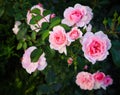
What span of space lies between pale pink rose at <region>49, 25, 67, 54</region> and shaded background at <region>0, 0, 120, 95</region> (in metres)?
0.35

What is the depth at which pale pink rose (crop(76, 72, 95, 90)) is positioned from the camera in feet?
7.24

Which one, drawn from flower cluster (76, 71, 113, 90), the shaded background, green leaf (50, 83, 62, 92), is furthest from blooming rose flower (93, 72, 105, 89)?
green leaf (50, 83, 62, 92)

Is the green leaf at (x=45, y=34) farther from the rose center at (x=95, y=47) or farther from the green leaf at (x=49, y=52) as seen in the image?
the rose center at (x=95, y=47)

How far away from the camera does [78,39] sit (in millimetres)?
1925

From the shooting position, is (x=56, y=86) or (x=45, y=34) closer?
(x=45, y=34)

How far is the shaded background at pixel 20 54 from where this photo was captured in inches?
93.8

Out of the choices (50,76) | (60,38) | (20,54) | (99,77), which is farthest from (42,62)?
(20,54)

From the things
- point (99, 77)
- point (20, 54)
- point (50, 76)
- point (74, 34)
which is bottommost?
point (99, 77)

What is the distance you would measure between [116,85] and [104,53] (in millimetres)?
954

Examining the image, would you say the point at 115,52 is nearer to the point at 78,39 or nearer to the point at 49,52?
the point at 78,39

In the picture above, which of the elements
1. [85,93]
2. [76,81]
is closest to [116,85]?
[85,93]

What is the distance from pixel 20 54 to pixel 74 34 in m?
1.48

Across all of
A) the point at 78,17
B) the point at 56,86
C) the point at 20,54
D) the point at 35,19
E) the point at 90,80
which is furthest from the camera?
the point at 20,54

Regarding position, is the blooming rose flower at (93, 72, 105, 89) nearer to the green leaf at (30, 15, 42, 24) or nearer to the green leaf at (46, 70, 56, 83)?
the green leaf at (46, 70, 56, 83)
